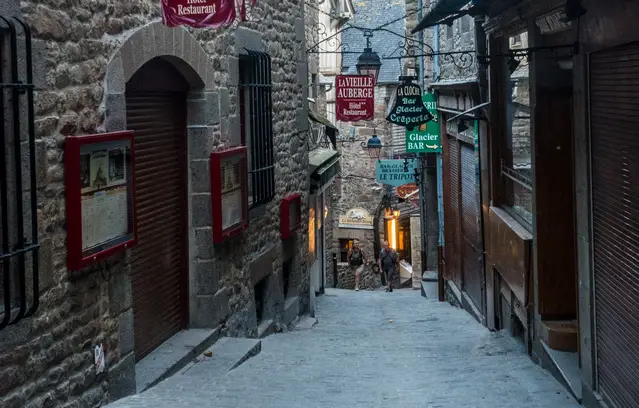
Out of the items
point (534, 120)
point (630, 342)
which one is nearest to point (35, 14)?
point (630, 342)

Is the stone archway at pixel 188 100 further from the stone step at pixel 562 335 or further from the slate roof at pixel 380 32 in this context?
the slate roof at pixel 380 32

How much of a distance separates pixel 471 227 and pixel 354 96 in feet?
12.6

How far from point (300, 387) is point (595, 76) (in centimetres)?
336

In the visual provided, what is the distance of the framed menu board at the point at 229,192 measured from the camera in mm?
8641

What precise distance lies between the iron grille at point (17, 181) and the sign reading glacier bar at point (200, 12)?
56.5 inches

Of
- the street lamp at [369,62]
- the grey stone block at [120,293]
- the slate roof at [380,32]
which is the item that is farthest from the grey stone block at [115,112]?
the slate roof at [380,32]

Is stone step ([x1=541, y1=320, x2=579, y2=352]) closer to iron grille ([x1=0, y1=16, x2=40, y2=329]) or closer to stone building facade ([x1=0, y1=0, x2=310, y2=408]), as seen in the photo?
stone building facade ([x1=0, y1=0, x2=310, y2=408])

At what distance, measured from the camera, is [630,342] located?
5.87 m

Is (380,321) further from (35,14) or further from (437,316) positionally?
(35,14)

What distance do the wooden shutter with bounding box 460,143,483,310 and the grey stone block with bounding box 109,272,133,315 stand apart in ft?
22.9

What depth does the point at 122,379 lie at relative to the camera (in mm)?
6582

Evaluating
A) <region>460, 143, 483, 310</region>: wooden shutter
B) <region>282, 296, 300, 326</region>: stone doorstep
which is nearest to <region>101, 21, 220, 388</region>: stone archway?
<region>282, 296, 300, 326</region>: stone doorstep

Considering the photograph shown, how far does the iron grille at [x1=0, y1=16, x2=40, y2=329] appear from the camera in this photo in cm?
489

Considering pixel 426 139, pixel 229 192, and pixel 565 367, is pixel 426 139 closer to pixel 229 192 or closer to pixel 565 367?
pixel 229 192
